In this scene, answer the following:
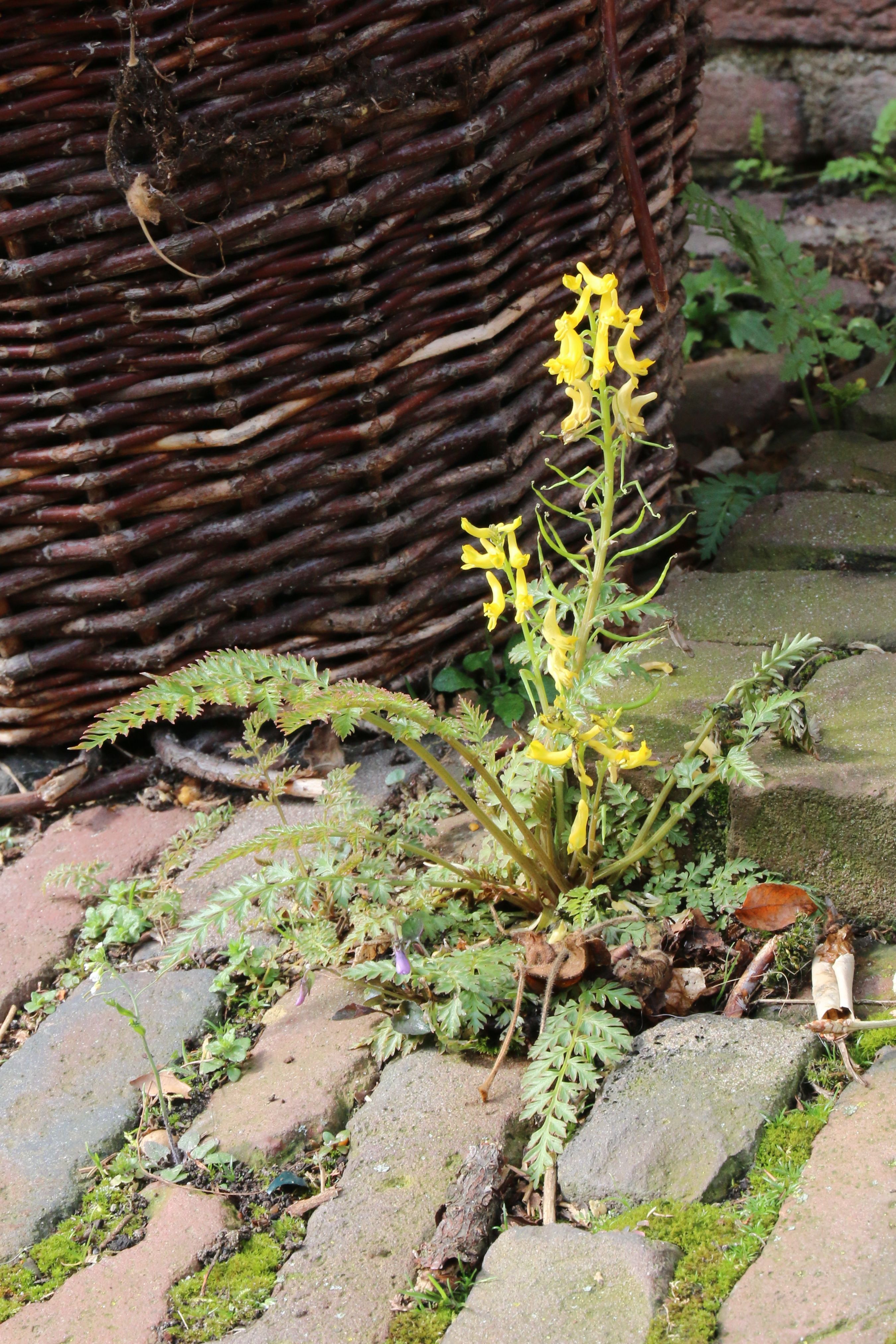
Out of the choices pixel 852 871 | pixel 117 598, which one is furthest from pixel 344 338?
pixel 852 871

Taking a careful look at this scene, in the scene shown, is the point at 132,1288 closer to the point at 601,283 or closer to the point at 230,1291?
the point at 230,1291

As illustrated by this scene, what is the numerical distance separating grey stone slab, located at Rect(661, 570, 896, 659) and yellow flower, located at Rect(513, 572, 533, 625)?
0.89 meters

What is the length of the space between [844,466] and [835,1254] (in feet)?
7.70

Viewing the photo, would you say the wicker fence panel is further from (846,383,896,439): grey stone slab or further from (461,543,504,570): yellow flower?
(846,383,896,439): grey stone slab

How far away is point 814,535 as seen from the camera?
3.03 meters

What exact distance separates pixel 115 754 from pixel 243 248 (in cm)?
123

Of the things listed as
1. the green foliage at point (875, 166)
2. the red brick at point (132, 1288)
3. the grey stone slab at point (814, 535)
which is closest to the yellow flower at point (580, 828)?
the red brick at point (132, 1288)

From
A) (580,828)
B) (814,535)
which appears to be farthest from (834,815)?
(814,535)

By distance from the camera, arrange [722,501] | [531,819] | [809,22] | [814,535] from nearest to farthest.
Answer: [531,819] → [814,535] → [722,501] → [809,22]

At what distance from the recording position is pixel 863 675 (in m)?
2.38

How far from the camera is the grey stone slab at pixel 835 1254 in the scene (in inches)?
55.0

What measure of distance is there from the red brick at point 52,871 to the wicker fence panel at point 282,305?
0.23m

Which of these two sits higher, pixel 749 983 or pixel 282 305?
pixel 282 305

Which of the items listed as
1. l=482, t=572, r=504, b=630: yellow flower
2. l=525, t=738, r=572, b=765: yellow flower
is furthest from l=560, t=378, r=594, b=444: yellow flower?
l=525, t=738, r=572, b=765: yellow flower
